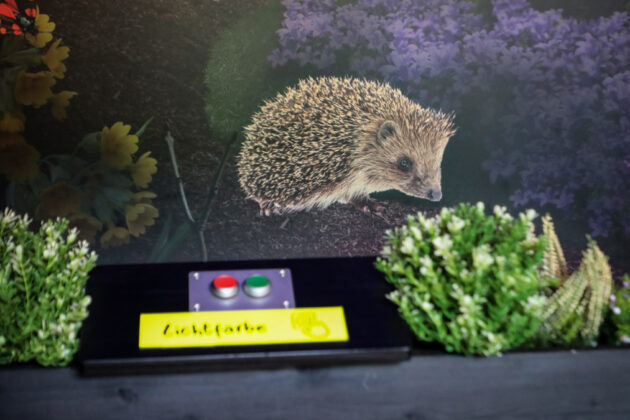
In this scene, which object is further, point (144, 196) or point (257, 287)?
point (144, 196)

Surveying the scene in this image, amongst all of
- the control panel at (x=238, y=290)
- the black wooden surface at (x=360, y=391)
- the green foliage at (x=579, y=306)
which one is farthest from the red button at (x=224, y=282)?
the green foliage at (x=579, y=306)

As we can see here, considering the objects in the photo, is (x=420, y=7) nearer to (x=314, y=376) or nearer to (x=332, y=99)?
(x=332, y=99)

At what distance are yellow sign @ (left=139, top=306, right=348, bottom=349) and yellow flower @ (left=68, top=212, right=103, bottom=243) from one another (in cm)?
94

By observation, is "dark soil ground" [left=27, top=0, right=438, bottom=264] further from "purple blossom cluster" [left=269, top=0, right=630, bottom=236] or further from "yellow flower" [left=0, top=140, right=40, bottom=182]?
"purple blossom cluster" [left=269, top=0, right=630, bottom=236]

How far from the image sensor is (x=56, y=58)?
1812 millimetres

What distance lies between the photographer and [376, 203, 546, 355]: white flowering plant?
102 centimetres

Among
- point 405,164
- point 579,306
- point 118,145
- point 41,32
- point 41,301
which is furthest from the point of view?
point 405,164

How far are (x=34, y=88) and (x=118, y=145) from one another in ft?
0.97

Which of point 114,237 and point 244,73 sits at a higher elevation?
point 244,73

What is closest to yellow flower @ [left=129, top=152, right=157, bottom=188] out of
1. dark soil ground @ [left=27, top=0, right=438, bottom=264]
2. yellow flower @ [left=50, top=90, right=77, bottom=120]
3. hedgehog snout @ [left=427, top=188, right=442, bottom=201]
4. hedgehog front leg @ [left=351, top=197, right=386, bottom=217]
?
dark soil ground @ [left=27, top=0, right=438, bottom=264]

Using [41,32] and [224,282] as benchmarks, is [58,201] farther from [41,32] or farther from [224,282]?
[224,282]

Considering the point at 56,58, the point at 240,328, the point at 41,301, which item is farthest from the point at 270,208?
the point at 41,301

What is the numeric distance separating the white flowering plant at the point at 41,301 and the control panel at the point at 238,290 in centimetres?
21

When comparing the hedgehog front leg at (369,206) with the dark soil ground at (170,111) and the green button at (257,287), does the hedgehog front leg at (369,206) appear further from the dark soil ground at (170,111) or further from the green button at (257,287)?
the green button at (257,287)
